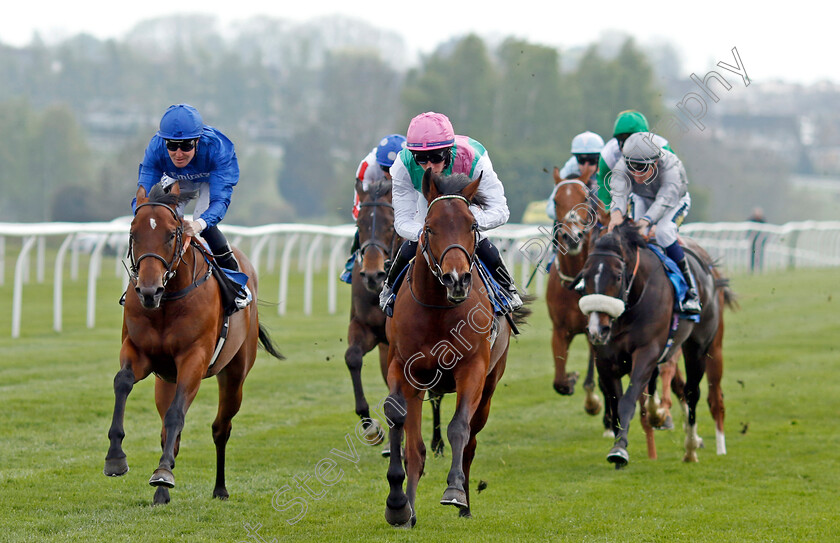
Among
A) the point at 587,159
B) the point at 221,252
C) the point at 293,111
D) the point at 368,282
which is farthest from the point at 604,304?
the point at 293,111

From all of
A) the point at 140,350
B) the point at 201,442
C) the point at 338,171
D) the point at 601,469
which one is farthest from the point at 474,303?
the point at 338,171

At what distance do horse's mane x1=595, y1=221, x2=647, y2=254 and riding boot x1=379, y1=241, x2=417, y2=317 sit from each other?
1915mm

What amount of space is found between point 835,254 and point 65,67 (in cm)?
6941

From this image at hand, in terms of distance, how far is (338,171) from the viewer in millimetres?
61719

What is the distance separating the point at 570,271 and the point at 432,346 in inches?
143

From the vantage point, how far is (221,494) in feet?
20.2

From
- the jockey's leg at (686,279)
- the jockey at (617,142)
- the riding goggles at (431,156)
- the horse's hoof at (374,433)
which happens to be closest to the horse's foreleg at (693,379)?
the jockey's leg at (686,279)

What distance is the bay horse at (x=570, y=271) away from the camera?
28.1 ft

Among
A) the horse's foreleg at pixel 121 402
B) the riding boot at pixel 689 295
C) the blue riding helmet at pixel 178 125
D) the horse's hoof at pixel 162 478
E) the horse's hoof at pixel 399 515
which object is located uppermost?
the blue riding helmet at pixel 178 125

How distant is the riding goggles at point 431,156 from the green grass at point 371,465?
1884mm

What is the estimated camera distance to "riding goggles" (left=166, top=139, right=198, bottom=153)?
5891 millimetres

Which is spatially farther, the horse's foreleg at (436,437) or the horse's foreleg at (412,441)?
the horse's foreleg at (436,437)

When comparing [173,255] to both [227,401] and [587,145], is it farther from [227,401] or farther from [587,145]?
[587,145]

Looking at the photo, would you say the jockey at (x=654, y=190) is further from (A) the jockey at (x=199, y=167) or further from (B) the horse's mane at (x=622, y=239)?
(A) the jockey at (x=199, y=167)
